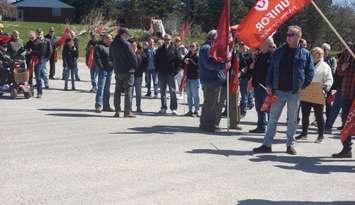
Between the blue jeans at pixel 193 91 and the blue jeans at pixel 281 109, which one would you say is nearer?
the blue jeans at pixel 281 109

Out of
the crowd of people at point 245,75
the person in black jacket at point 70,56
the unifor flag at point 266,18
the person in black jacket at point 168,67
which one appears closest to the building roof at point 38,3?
the person in black jacket at point 70,56

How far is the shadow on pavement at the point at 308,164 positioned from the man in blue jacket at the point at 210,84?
2.82 meters

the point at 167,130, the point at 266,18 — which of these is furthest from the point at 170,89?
the point at 266,18

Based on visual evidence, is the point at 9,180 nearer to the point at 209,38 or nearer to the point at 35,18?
the point at 209,38

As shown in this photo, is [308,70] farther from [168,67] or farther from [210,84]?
[168,67]

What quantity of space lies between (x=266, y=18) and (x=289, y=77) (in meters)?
1.17

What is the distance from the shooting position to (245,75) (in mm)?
15891

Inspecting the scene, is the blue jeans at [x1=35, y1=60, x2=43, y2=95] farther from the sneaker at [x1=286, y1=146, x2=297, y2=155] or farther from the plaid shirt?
the plaid shirt

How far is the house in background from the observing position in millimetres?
98438

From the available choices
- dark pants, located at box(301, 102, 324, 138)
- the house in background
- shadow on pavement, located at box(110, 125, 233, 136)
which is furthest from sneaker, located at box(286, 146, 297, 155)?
the house in background

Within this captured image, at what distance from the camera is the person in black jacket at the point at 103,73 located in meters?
15.9

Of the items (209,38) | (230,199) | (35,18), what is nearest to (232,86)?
(209,38)

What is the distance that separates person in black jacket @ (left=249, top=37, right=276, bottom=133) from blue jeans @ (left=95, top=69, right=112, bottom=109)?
423cm

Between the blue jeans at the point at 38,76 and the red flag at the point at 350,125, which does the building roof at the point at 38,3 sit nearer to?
the blue jeans at the point at 38,76
